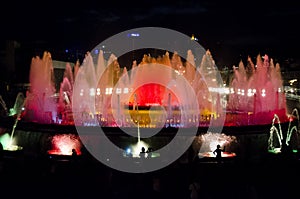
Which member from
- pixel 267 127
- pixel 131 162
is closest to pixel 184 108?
pixel 267 127

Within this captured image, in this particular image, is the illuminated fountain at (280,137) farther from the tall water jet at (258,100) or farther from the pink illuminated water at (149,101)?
the pink illuminated water at (149,101)

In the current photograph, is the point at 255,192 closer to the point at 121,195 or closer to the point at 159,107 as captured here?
the point at 121,195

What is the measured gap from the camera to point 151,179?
10594 millimetres

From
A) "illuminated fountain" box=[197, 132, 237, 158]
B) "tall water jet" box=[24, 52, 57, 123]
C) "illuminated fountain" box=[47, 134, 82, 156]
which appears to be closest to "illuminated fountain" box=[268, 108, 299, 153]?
"illuminated fountain" box=[197, 132, 237, 158]

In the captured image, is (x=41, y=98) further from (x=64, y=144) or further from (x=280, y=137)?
(x=280, y=137)

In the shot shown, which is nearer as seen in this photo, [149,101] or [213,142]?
[213,142]

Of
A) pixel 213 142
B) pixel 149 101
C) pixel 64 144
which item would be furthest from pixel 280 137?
pixel 149 101

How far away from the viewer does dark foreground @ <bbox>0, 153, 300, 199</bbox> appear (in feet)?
32.8

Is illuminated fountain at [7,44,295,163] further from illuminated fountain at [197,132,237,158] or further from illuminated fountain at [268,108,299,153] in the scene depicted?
illuminated fountain at [268,108,299,153]

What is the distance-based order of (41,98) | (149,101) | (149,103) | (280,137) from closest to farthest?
(280,137) < (41,98) < (149,103) < (149,101)

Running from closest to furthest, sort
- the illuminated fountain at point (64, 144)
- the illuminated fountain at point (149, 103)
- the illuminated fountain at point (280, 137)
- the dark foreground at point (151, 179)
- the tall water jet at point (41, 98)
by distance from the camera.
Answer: the dark foreground at point (151, 179), the illuminated fountain at point (64, 144), the illuminated fountain at point (280, 137), the illuminated fountain at point (149, 103), the tall water jet at point (41, 98)

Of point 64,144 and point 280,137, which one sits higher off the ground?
point 280,137

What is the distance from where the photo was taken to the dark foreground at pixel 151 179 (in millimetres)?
10008

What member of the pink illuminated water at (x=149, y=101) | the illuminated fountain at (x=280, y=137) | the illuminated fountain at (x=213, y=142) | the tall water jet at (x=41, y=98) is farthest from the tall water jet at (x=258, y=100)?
the tall water jet at (x=41, y=98)
